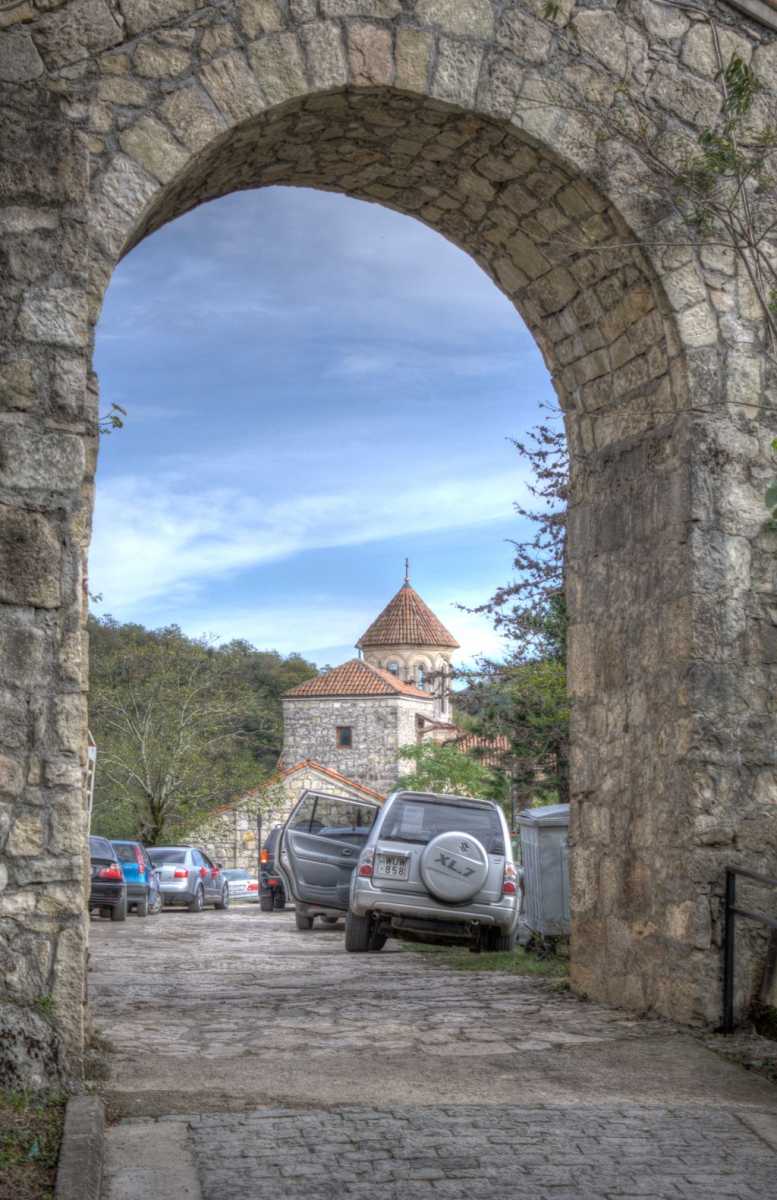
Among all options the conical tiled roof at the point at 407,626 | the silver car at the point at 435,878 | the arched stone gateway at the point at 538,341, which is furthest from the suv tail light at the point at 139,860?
the conical tiled roof at the point at 407,626

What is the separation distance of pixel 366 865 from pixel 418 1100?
21.3 ft

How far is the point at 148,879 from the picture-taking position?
22.1 meters

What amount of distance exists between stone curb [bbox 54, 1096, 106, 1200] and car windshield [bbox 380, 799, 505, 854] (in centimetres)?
714

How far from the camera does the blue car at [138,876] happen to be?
70.5ft

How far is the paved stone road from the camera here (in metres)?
3.82

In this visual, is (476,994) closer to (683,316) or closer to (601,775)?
(601,775)

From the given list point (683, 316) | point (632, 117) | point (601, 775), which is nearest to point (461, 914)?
point (601, 775)

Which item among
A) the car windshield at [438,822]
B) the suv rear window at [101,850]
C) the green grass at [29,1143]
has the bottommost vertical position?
the green grass at [29,1143]

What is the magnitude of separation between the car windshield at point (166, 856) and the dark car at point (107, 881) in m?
7.57

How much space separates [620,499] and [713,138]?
1936 millimetres

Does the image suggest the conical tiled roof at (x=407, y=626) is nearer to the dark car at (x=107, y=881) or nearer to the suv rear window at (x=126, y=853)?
the suv rear window at (x=126, y=853)

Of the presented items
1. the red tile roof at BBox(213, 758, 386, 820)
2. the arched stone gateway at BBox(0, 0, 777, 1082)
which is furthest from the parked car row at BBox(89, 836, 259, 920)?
the red tile roof at BBox(213, 758, 386, 820)

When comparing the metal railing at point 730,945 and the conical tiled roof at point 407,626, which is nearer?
the metal railing at point 730,945

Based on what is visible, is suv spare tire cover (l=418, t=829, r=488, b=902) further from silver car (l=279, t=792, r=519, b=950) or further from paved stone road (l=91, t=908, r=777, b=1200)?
paved stone road (l=91, t=908, r=777, b=1200)
